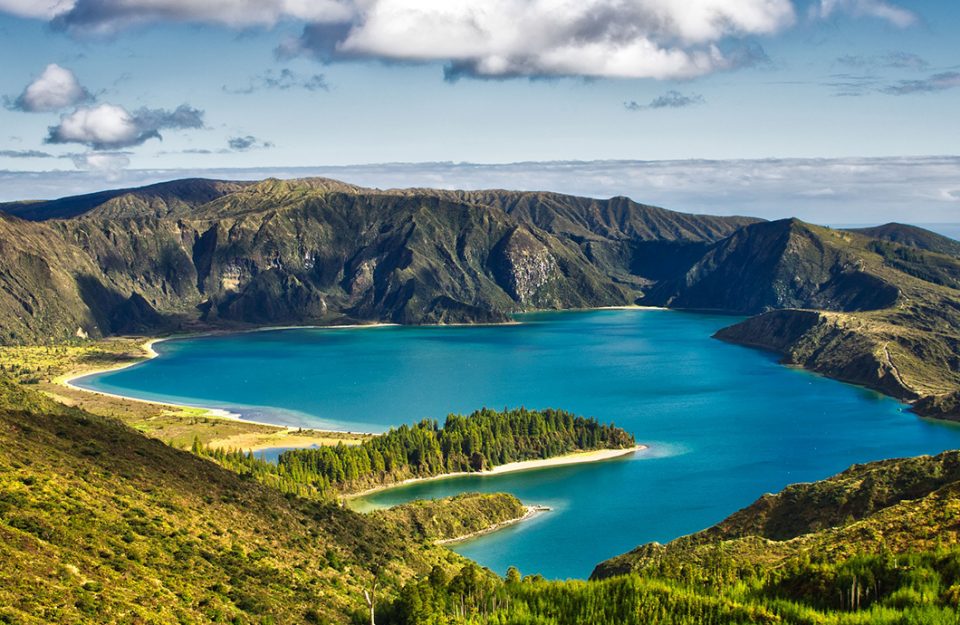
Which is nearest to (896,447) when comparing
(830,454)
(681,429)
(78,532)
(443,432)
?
(830,454)

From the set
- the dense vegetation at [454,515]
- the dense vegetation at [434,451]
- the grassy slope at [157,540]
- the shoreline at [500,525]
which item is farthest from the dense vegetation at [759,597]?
the dense vegetation at [434,451]

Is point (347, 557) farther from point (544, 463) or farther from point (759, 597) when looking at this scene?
point (544, 463)

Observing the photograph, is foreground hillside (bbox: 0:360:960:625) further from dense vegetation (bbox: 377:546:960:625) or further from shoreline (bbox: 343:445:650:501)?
shoreline (bbox: 343:445:650:501)

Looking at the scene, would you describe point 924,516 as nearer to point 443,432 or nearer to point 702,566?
point 702,566

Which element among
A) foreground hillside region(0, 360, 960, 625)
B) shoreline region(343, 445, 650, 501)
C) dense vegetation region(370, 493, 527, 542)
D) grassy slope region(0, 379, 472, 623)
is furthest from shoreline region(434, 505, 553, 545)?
shoreline region(343, 445, 650, 501)

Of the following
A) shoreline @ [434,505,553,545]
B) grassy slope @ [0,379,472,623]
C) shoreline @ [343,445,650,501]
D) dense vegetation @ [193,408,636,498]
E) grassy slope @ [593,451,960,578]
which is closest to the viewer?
grassy slope @ [0,379,472,623]

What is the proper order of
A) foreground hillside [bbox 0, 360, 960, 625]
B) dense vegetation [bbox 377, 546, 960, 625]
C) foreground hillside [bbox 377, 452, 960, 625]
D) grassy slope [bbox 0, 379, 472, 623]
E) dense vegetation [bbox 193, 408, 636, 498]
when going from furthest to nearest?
dense vegetation [bbox 193, 408, 636, 498], grassy slope [bbox 0, 379, 472, 623], foreground hillside [bbox 0, 360, 960, 625], foreground hillside [bbox 377, 452, 960, 625], dense vegetation [bbox 377, 546, 960, 625]

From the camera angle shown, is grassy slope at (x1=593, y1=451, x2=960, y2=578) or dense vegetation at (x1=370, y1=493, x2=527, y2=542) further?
dense vegetation at (x1=370, y1=493, x2=527, y2=542)

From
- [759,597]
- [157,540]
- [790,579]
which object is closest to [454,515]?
[157,540]
